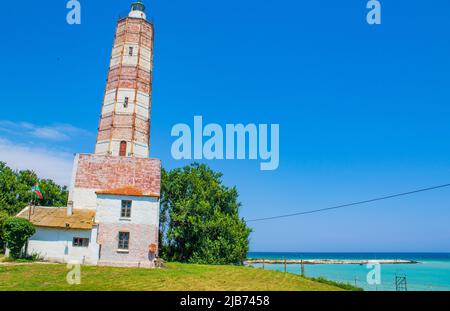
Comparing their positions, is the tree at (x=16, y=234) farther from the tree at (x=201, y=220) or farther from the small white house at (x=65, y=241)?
the tree at (x=201, y=220)

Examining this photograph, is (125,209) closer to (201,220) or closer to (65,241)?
(65,241)

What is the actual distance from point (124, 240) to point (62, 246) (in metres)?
4.17

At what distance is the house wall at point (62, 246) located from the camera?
968 inches

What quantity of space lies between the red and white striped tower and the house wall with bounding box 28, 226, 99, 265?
8733 millimetres

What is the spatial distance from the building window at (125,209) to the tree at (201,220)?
1078 cm

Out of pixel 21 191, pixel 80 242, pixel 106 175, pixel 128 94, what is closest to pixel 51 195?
pixel 21 191

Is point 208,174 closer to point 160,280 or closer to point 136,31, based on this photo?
point 136,31

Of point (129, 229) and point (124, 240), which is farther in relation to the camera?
point (129, 229)

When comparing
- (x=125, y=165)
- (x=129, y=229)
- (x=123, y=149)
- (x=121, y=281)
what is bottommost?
(x=121, y=281)

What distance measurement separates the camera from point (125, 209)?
2617 cm

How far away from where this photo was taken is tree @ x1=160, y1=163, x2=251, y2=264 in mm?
35344

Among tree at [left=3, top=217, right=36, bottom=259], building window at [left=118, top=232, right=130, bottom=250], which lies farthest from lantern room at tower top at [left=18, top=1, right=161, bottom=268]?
tree at [left=3, top=217, right=36, bottom=259]

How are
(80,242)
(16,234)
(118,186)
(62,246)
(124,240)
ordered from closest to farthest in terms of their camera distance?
(16,234), (62,246), (80,242), (124,240), (118,186)

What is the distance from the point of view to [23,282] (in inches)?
639
